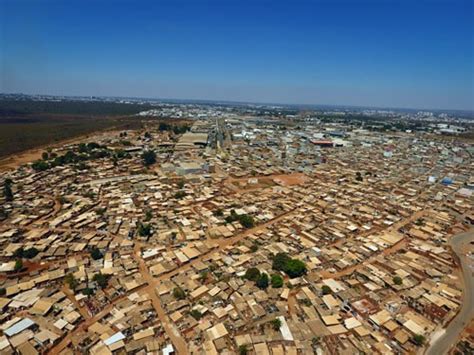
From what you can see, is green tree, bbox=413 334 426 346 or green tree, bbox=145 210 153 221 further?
green tree, bbox=145 210 153 221

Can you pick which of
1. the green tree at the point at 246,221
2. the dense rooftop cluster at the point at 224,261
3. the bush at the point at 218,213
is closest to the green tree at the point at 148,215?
the dense rooftop cluster at the point at 224,261

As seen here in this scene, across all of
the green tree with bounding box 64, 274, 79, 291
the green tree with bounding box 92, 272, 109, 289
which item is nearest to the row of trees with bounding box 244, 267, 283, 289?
the green tree with bounding box 92, 272, 109, 289

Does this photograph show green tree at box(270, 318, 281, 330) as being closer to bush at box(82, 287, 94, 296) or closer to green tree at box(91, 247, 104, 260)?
bush at box(82, 287, 94, 296)

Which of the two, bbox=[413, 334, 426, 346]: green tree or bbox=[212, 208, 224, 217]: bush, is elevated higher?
bbox=[212, 208, 224, 217]: bush

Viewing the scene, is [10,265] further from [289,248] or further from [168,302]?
[289,248]

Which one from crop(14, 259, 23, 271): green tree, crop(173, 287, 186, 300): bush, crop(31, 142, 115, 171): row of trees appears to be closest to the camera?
crop(173, 287, 186, 300): bush

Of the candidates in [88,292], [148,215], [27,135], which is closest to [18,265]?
[88,292]
